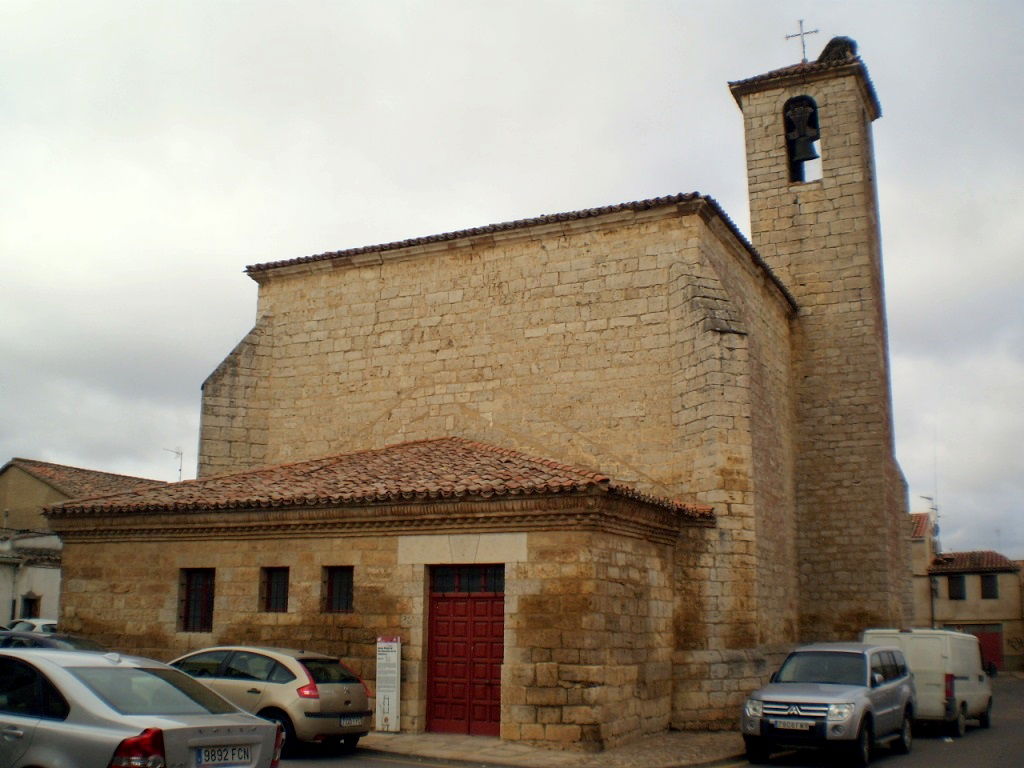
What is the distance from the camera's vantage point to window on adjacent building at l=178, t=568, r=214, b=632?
15.2m

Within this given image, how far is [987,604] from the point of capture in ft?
133

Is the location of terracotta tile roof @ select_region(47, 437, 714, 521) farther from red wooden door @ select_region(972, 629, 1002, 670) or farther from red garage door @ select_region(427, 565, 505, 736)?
red wooden door @ select_region(972, 629, 1002, 670)

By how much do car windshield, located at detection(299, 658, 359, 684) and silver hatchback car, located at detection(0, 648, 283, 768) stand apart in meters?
4.40

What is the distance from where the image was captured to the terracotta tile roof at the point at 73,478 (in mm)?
35031

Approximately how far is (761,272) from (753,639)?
301 inches

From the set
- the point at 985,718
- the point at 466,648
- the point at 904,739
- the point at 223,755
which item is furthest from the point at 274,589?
the point at 985,718

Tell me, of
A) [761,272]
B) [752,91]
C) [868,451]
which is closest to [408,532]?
[761,272]

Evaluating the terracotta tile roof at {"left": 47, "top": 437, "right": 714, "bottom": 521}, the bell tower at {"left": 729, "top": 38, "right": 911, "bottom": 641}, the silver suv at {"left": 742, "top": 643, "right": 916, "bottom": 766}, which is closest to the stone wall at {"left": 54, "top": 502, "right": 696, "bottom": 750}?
the terracotta tile roof at {"left": 47, "top": 437, "right": 714, "bottom": 521}

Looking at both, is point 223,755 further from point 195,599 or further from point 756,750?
point 195,599

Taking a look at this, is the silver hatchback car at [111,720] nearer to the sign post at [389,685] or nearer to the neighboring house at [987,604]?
the sign post at [389,685]

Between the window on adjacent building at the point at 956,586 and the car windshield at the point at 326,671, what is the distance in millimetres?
36454

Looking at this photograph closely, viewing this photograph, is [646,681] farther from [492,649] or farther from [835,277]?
[835,277]

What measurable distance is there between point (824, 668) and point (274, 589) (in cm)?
792

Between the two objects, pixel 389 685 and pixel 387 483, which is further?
pixel 387 483
